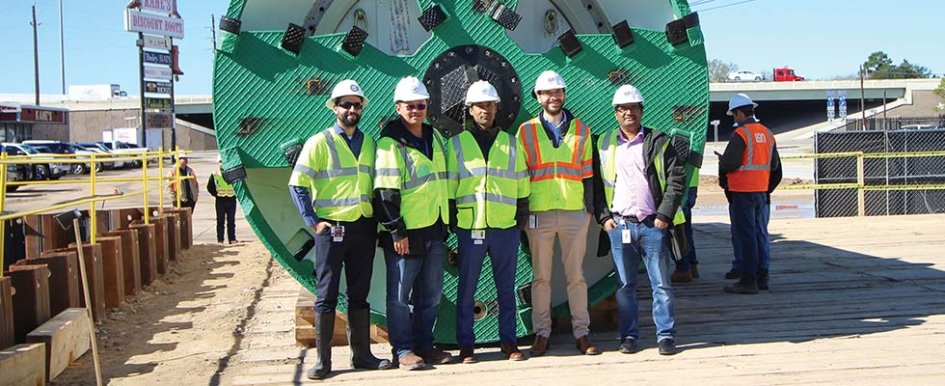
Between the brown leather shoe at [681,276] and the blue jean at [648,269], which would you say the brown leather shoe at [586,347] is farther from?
the brown leather shoe at [681,276]

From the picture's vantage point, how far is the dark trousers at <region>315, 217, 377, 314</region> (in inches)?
248

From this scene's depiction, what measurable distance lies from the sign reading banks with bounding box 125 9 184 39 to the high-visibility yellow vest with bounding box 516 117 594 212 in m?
36.0

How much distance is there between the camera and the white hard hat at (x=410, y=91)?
20.7 feet

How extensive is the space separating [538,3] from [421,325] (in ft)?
8.71

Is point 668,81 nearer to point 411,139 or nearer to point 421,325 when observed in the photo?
point 411,139

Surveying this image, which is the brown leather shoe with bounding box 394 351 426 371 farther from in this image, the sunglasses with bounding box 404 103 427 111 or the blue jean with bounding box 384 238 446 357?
the sunglasses with bounding box 404 103 427 111

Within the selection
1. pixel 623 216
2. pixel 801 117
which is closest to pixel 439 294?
pixel 623 216

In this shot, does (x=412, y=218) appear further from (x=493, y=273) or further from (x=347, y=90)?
(x=347, y=90)

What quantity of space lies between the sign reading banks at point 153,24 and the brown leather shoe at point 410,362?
3618 cm

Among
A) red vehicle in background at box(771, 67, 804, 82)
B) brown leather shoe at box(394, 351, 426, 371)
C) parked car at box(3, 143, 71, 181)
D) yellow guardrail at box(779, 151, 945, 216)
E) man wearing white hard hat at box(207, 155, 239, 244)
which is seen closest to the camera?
brown leather shoe at box(394, 351, 426, 371)

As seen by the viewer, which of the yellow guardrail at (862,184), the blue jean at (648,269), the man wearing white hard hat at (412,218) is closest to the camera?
the man wearing white hard hat at (412,218)

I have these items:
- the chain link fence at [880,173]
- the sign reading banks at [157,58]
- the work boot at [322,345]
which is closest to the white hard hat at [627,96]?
the work boot at [322,345]

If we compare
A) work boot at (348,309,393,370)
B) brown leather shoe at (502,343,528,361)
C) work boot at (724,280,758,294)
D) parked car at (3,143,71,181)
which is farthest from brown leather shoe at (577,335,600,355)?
parked car at (3,143,71,181)

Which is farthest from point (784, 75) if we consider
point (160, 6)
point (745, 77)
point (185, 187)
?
point (185, 187)
